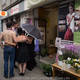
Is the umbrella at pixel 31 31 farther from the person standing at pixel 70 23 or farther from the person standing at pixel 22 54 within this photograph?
the person standing at pixel 70 23

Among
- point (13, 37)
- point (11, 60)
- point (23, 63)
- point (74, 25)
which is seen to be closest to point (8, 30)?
point (13, 37)

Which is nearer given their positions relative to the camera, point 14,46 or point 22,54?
Answer: point 14,46

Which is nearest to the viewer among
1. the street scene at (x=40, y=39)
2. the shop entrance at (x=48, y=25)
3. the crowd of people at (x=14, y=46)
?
the street scene at (x=40, y=39)

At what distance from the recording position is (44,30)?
298 inches

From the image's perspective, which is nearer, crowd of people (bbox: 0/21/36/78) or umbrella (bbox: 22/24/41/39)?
crowd of people (bbox: 0/21/36/78)

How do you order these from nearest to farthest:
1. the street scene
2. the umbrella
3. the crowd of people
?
the street scene < the crowd of people < the umbrella

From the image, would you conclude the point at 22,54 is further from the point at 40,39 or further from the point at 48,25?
the point at 48,25

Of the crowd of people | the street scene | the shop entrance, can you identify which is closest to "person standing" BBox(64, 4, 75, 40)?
the street scene

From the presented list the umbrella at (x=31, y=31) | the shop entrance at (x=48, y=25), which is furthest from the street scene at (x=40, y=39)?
the shop entrance at (x=48, y=25)

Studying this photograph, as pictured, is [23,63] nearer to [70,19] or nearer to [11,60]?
[11,60]

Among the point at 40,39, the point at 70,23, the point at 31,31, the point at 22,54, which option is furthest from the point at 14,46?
the point at 70,23

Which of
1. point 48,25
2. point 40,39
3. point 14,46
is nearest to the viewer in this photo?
point 14,46

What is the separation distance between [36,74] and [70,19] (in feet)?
8.26

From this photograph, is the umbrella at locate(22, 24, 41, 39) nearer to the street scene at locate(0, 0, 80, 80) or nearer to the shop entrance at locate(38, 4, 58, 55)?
the street scene at locate(0, 0, 80, 80)
